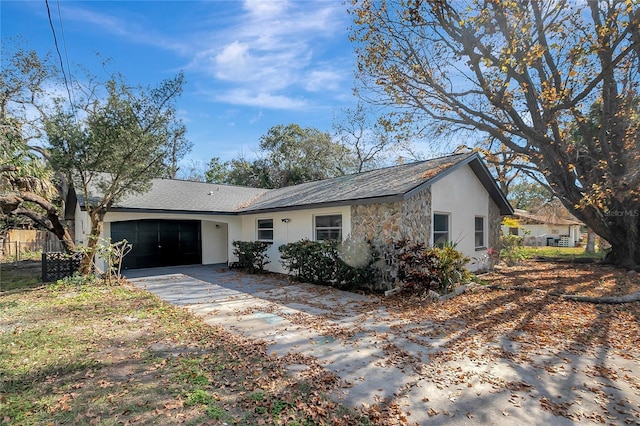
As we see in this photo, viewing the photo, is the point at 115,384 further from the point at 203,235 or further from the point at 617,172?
the point at 617,172

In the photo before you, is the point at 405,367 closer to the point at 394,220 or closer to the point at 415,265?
the point at 415,265

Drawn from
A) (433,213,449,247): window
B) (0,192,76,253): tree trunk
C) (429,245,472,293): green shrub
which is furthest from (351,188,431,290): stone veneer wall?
(0,192,76,253): tree trunk

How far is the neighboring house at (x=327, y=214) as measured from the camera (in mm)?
9602

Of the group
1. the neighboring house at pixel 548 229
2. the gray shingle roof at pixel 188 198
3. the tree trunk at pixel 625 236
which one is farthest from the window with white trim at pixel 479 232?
the neighboring house at pixel 548 229

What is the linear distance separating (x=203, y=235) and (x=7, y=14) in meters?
10.2

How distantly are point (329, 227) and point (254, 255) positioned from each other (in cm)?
350

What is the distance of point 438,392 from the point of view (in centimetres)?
359

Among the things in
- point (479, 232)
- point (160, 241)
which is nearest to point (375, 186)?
point (479, 232)

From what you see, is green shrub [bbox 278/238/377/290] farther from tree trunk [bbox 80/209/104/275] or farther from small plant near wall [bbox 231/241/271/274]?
tree trunk [bbox 80/209/104/275]

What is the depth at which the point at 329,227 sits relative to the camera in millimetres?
11102

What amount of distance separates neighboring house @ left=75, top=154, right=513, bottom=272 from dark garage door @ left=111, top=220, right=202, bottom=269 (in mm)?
38

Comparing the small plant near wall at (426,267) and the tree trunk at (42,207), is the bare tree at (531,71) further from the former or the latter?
the tree trunk at (42,207)

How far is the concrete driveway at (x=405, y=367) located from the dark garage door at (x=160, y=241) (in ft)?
24.3

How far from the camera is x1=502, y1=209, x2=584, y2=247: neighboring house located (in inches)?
1127
